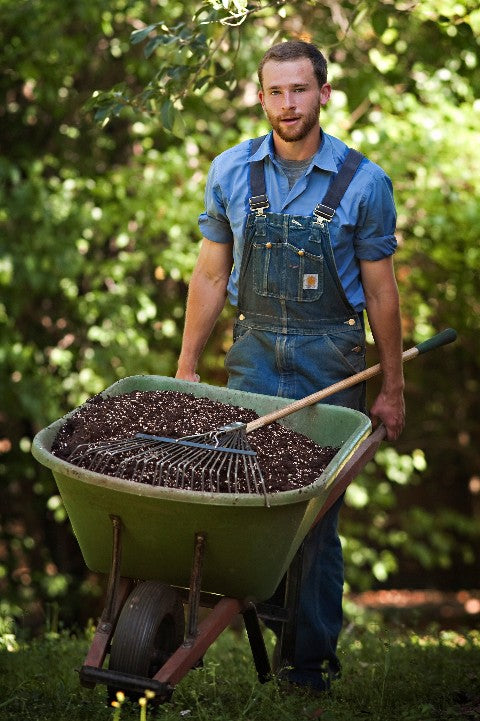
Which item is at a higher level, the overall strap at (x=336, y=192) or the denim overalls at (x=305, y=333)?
the overall strap at (x=336, y=192)

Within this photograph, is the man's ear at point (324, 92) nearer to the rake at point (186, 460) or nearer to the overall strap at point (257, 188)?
the overall strap at point (257, 188)

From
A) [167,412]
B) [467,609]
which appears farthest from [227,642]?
[467,609]

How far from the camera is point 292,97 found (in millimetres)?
3246

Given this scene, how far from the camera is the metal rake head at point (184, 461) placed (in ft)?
8.66

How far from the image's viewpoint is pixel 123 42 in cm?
609

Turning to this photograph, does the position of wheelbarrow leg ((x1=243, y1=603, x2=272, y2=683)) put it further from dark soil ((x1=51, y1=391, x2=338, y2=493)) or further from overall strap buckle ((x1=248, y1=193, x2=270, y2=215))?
overall strap buckle ((x1=248, y1=193, x2=270, y2=215))

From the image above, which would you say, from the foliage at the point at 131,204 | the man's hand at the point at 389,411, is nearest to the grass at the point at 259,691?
the man's hand at the point at 389,411

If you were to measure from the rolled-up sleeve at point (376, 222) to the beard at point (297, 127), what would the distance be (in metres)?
0.24

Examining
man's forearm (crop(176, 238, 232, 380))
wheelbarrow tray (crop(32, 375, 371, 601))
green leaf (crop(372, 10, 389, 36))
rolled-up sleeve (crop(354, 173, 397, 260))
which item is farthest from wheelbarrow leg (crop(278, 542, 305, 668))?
green leaf (crop(372, 10, 389, 36))

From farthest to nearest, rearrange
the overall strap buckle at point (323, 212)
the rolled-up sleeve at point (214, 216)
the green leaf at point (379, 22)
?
the green leaf at point (379, 22)
the rolled-up sleeve at point (214, 216)
the overall strap buckle at point (323, 212)

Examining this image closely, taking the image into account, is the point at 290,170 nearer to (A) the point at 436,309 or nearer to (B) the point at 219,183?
(B) the point at 219,183

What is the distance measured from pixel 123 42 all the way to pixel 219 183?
3.00m

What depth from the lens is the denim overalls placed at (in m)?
3.26

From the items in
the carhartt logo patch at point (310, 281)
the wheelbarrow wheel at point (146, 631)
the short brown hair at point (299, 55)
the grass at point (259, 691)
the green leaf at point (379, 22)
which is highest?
the green leaf at point (379, 22)
